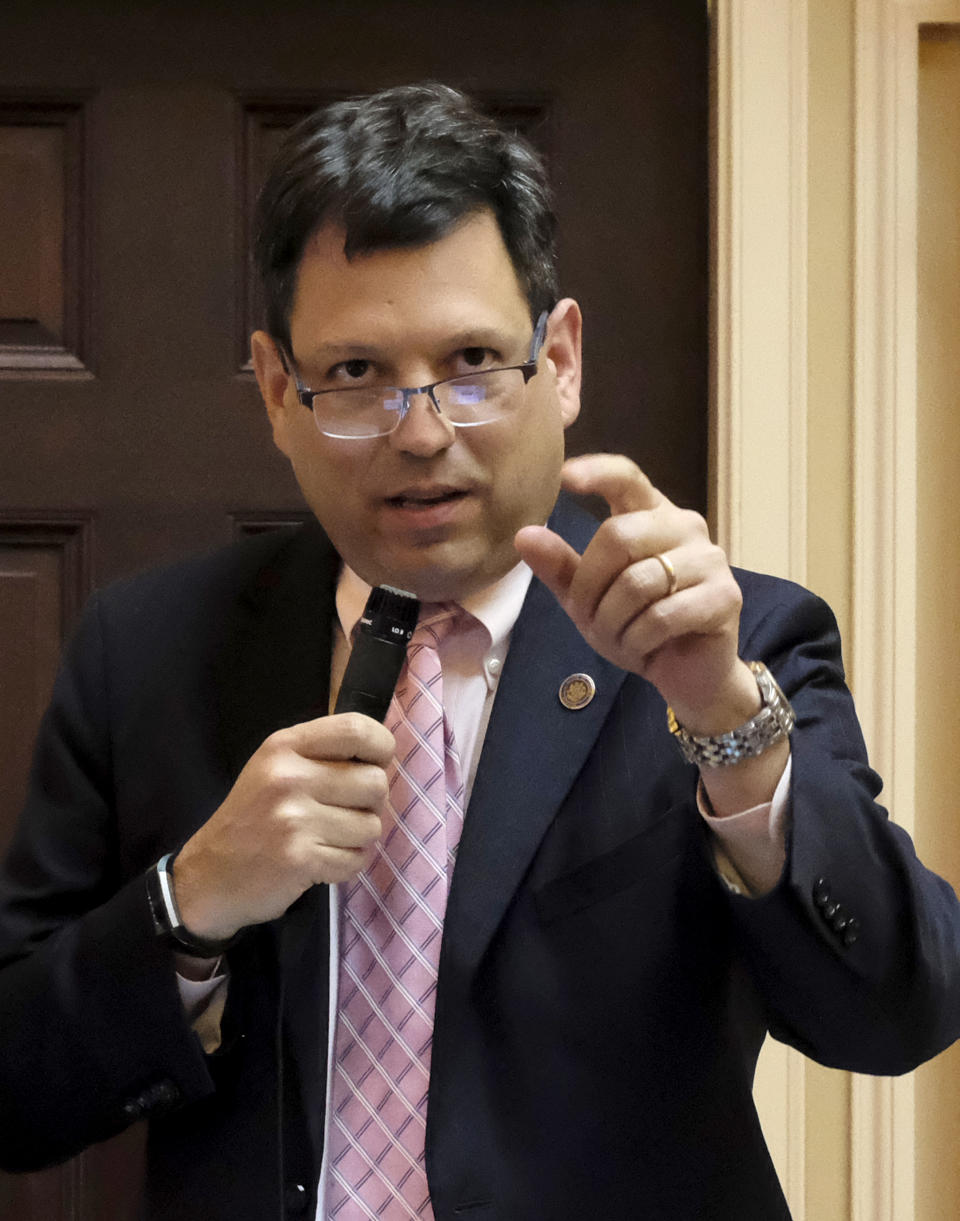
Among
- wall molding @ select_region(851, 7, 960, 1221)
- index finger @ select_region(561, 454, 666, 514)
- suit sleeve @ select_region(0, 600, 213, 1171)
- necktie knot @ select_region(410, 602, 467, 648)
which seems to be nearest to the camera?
index finger @ select_region(561, 454, 666, 514)

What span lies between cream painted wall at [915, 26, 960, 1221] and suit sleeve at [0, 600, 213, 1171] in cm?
96

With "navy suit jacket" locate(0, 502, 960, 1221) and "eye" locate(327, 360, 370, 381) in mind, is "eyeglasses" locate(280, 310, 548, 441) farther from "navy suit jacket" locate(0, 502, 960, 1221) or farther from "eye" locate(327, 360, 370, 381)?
"navy suit jacket" locate(0, 502, 960, 1221)

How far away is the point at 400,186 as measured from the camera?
983 mm

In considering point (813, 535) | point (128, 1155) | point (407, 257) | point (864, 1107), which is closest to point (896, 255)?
point (813, 535)

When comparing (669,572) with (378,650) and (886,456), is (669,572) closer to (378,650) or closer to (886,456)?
(378,650)

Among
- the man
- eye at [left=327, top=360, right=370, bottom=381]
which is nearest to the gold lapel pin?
the man

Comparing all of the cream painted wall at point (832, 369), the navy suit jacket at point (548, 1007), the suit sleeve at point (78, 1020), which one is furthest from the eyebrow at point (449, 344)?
the cream painted wall at point (832, 369)

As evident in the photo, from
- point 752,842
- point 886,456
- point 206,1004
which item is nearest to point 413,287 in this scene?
point 752,842

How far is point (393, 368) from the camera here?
99 cm

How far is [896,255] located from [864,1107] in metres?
1.02

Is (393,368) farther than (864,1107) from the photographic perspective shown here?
No

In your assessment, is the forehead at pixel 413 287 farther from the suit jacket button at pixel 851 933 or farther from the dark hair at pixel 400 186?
the suit jacket button at pixel 851 933

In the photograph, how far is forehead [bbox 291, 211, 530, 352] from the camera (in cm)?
97

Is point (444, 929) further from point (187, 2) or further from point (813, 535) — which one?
point (187, 2)
